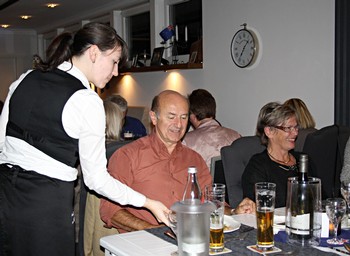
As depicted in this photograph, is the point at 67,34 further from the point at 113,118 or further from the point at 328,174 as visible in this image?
the point at 328,174

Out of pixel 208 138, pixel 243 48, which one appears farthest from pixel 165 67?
pixel 208 138

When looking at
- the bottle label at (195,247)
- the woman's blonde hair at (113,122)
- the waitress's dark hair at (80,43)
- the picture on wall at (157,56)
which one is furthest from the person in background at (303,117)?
the picture on wall at (157,56)

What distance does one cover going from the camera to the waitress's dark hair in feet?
6.55

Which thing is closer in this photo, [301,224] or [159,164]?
[301,224]

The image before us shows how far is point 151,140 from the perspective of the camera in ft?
8.55

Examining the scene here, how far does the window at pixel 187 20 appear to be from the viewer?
5.96 m

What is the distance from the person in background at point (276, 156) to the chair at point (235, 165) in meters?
0.11

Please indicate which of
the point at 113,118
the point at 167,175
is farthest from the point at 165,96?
the point at 113,118

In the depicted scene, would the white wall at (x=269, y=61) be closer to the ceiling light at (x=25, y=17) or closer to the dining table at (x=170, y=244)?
the dining table at (x=170, y=244)

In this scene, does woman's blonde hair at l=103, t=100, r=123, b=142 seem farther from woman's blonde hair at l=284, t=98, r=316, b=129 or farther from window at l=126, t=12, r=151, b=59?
window at l=126, t=12, r=151, b=59

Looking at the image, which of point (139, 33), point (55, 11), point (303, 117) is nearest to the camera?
point (303, 117)

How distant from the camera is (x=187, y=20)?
6.19 metres

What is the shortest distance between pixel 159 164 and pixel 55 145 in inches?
28.6

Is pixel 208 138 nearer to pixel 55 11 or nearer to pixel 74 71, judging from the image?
pixel 74 71
